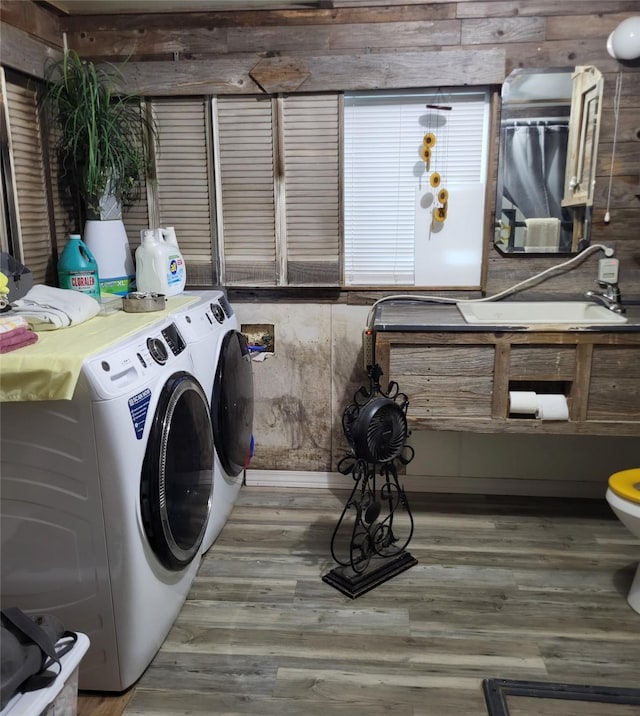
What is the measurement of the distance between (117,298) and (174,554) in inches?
39.2

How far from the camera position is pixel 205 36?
2.64m

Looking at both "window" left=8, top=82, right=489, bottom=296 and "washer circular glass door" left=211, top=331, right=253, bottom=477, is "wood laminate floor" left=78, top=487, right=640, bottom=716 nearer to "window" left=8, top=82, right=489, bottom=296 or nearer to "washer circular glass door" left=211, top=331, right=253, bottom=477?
"washer circular glass door" left=211, top=331, right=253, bottom=477

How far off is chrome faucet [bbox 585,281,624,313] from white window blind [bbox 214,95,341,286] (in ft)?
3.53

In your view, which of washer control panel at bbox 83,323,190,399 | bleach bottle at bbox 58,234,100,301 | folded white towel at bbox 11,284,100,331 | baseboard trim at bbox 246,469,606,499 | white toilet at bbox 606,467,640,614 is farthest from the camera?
baseboard trim at bbox 246,469,606,499

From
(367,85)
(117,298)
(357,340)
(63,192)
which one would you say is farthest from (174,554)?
(367,85)

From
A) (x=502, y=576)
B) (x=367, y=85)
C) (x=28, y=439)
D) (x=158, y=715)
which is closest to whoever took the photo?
(x=28, y=439)

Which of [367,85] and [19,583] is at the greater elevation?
[367,85]

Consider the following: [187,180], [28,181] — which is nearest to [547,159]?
[187,180]

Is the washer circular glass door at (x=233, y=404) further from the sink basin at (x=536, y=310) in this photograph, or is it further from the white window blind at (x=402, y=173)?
the sink basin at (x=536, y=310)

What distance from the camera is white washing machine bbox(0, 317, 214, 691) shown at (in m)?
1.53

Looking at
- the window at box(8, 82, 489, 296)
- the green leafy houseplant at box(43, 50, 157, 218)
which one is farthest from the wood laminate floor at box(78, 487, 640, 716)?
the green leafy houseplant at box(43, 50, 157, 218)

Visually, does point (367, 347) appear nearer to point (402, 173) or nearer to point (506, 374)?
point (506, 374)

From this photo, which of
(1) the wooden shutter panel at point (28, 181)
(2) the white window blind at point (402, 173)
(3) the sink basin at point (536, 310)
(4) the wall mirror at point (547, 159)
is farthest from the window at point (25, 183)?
(4) the wall mirror at point (547, 159)

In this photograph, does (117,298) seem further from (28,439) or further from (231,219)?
(28,439)
